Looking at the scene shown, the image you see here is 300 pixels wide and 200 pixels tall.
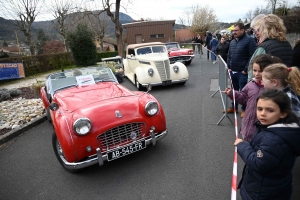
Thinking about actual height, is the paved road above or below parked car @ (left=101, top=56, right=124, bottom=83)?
below

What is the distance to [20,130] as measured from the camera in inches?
198

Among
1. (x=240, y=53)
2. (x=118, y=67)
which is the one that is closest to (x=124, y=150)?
(x=240, y=53)

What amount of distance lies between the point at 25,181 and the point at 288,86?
147 inches

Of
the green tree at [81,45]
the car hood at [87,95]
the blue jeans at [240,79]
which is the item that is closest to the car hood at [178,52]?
the green tree at [81,45]

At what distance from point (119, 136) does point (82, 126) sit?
0.55 m

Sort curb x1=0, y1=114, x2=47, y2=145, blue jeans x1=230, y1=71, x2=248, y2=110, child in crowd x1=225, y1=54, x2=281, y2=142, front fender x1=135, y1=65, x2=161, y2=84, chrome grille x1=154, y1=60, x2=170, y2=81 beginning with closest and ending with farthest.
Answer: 1. child in crowd x1=225, y1=54, x2=281, y2=142
2. blue jeans x1=230, y1=71, x2=248, y2=110
3. curb x1=0, y1=114, x2=47, y2=145
4. front fender x1=135, y1=65, x2=161, y2=84
5. chrome grille x1=154, y1=60, x2=170, y2=81

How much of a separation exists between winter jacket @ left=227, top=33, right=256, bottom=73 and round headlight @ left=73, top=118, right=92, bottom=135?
3.27 m

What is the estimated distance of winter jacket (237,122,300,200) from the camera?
146cm

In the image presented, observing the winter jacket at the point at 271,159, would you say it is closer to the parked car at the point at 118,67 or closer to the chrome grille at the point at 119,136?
the chrome grille at the point at 119,136

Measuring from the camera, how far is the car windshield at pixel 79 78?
437 centimetres

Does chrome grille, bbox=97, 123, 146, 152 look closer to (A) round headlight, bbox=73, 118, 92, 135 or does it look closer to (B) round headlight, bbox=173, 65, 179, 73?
(A) round headlight, bbox=73, 118, 92, 135

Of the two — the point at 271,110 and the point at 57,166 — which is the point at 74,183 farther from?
the point at 271,110

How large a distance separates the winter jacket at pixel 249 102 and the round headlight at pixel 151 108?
45.9 inches

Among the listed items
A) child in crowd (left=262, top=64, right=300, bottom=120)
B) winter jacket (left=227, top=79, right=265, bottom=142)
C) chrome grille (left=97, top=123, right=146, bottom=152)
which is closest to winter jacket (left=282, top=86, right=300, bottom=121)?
child in crowd (left=262, top=64, right=300, bottom=120)
